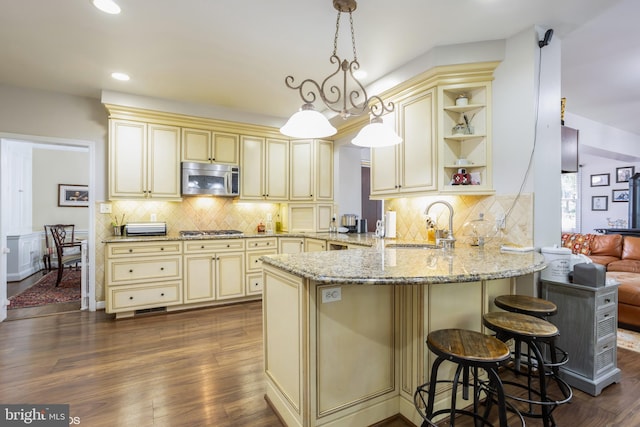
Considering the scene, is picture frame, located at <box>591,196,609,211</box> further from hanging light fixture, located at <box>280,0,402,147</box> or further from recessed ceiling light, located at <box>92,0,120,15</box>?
recessed ceiling light, located at <box>92,0,120,15</box>

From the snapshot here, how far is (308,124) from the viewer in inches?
77.5

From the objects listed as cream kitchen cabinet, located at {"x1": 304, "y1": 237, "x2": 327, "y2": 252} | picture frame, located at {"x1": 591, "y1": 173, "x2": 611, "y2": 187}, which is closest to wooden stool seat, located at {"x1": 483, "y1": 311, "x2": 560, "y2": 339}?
cream kitchen cabinet, located at {"x1": 304, "y1": 237, "x2": 327, "y2": 252}

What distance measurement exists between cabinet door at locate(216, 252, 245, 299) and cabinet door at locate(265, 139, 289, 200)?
1060 millimetres

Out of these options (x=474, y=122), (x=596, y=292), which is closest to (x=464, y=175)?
(x=474, y=122)

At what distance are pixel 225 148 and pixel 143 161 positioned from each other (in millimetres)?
1041

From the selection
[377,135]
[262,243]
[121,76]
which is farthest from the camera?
[262,243]

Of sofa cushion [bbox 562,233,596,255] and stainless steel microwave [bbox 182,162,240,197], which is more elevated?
stainless steel microwave [bbox 182,162,240,197]

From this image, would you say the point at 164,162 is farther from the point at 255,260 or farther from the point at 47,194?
the point at 47,194

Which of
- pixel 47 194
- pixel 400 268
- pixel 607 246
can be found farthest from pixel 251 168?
pixel 607 246

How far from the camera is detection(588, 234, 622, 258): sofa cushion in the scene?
4730 millimetres

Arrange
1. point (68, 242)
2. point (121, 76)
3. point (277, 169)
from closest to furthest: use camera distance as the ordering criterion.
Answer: point (121, 76) < point (277, 169) < point (68, 242)

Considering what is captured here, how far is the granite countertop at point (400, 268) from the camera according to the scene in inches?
54.1

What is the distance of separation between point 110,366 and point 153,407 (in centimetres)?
81

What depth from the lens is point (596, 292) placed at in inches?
82.8
